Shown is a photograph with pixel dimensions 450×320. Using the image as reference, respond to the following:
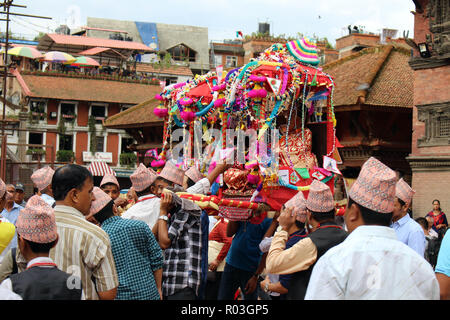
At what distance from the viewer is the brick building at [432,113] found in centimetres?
1673

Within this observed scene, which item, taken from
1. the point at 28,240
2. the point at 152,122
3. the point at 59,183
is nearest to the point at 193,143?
the point at 59,183

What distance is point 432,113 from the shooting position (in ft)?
55.8

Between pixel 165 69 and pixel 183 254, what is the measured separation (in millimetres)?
51600

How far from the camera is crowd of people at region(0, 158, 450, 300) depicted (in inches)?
130

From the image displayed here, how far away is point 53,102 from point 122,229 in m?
45.2

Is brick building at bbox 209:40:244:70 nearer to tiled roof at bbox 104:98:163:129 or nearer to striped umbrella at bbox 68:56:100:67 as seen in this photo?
striped umbrella at bbox 68:56:100:67

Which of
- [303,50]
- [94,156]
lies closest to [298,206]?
[303,50]

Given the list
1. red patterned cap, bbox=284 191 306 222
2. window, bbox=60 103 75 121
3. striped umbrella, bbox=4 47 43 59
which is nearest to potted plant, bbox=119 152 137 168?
window, bbox=60 103 75 121

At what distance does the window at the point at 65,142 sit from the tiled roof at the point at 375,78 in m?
31.8

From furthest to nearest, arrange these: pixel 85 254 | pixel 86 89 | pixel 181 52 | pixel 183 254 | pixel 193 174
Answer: pixel 181 52
pixel 86 89
pixel 193 174
pixel 183 254
pixel 85 254

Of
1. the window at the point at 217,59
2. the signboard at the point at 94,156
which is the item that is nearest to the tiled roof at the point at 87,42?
the window at the point at 217,59

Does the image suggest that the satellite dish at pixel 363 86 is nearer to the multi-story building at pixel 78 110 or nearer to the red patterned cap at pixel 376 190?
the red patterned cap at pixel 376 190

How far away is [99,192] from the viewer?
17.0 feet

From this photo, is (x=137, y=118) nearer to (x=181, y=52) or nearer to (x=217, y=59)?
(x=217, y=59)
